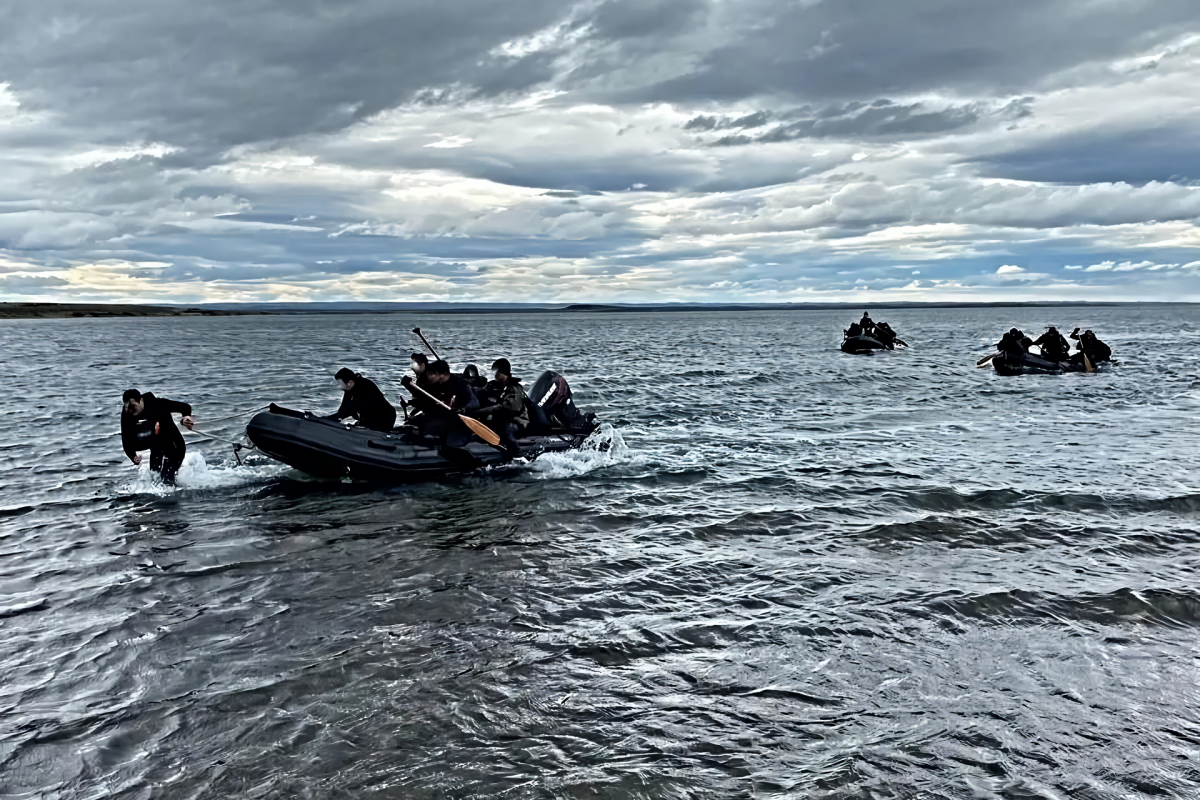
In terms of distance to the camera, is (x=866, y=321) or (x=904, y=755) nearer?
(x=904, y=755)

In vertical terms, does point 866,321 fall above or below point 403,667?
above

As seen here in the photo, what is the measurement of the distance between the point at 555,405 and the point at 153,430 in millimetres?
7271

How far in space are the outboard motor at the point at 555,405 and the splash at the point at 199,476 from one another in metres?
4.96

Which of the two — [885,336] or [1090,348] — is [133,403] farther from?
[885,336]

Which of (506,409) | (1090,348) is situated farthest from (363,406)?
(1090,348)

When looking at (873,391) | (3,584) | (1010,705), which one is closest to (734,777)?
(1010,705)

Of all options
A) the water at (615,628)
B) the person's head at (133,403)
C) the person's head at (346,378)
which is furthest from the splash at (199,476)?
the person's head at (346,378)

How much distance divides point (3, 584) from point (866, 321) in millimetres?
46912

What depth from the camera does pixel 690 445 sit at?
17844 millimetres

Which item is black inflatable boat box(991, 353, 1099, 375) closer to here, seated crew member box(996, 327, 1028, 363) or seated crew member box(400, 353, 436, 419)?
seated crew member box(996, 327, 1028, 363)

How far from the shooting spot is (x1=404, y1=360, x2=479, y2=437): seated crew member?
563 inches

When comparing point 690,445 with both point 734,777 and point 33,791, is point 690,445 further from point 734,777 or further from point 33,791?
point 33,791

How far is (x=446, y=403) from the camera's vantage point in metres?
14.5

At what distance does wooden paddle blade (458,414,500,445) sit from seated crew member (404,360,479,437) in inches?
6.6
